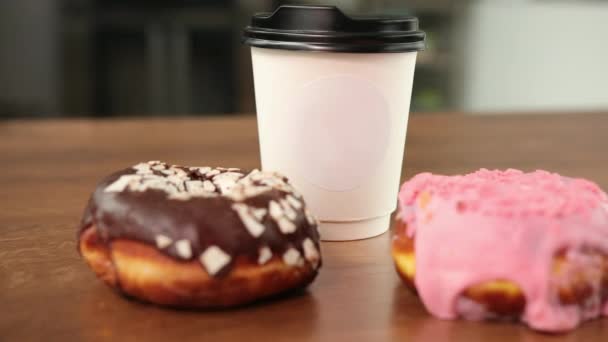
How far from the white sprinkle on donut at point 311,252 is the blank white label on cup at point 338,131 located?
0.16 meters

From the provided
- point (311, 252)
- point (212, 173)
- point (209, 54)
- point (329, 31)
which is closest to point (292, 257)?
point (311, 252)

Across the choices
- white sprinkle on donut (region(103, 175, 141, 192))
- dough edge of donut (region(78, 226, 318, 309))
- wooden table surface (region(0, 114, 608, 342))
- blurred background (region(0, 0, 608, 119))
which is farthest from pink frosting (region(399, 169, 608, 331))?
blurred background (region(0, 0, 608, 119))

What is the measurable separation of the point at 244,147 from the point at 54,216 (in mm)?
522

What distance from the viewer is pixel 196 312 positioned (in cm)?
65

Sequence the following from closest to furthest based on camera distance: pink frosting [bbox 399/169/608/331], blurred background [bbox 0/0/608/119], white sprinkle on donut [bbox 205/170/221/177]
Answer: pink frosting [bbox 399/169/608/331] → white sprinkle on donut [bbox 205/170/221/177] → blurred background [bbox 0/0/608/119]

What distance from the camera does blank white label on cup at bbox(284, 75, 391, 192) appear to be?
0.81 meters

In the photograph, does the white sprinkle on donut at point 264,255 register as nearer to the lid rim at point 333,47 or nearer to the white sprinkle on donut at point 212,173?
the white sprinkle on donut at point 212,173

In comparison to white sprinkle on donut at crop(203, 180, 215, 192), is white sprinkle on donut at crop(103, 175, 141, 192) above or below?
above

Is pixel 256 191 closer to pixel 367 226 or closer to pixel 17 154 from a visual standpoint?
pixel 367 226

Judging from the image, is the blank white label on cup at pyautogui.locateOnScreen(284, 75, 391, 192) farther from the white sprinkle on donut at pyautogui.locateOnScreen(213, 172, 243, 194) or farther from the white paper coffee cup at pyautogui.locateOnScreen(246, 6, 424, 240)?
the white sprinkle on donut at pyautogui.locateOnScreen(213, 172, 243, 194)

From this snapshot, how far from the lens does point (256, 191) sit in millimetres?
678

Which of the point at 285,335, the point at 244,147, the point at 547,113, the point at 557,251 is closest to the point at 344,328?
the point at 285,335

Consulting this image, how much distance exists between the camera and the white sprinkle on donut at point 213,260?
62 cm

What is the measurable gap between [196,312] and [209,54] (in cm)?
235
